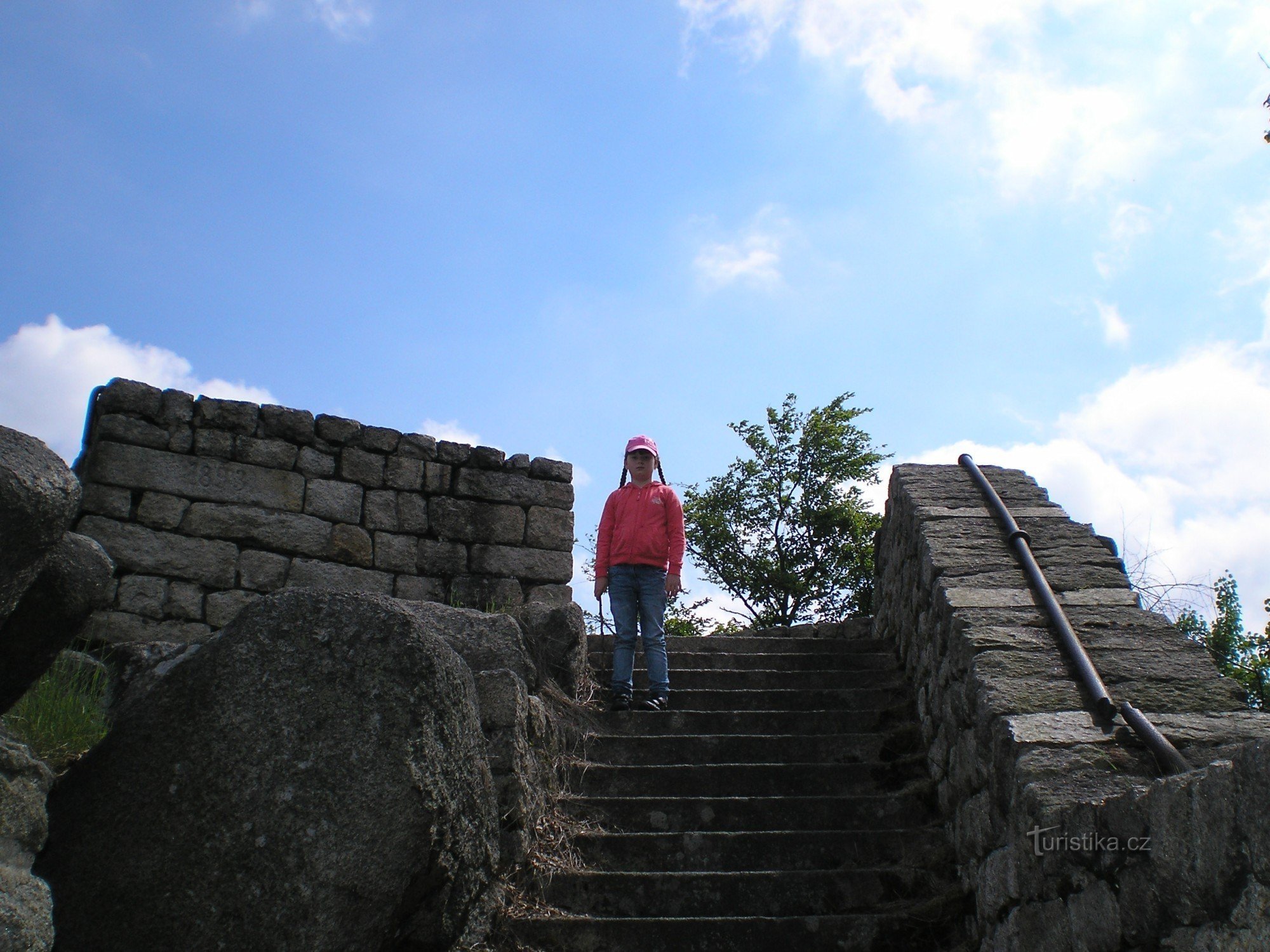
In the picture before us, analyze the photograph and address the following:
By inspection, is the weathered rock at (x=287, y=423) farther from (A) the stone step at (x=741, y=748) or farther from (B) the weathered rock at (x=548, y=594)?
(A) the stone step at (x=741, y=748)

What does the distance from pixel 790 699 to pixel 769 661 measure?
66cm

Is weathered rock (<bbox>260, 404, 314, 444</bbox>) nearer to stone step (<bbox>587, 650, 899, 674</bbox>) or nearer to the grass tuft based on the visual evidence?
stone step (<bbox>587, 650, 899, 674</bbox>)

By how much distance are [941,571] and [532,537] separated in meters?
3.87

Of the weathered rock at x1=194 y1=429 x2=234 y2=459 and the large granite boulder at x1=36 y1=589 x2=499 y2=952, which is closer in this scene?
the large granite boulder at x1=36 y1=589 x2=499 y2=952

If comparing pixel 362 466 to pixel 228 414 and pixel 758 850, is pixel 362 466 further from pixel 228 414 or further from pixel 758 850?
pixel 758 850

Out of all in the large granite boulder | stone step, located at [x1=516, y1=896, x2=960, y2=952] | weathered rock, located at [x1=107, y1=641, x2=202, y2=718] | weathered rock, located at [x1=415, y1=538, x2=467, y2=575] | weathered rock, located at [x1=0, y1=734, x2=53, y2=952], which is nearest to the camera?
weathered rock, located at [x1=0, y1=734, x2=53, y2=952]

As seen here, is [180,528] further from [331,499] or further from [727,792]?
[727,792]

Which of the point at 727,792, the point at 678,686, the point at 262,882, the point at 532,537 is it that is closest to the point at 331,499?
the point at 532,537

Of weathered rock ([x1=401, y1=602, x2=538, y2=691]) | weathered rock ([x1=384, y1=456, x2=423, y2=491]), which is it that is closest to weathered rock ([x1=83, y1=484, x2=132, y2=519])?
weathered rock ([x1=384, y1=456, x2=423, y2=491])

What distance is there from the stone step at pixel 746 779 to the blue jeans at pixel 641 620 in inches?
28.7

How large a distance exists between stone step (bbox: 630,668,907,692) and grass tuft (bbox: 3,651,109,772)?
3.26 metres

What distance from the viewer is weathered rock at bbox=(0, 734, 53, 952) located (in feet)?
6.37

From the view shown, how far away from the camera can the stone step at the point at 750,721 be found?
5055 mm

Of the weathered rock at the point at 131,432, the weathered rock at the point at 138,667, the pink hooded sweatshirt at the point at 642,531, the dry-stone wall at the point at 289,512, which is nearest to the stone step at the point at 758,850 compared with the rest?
the pink hooded sweatshirt at the point at 642,531
